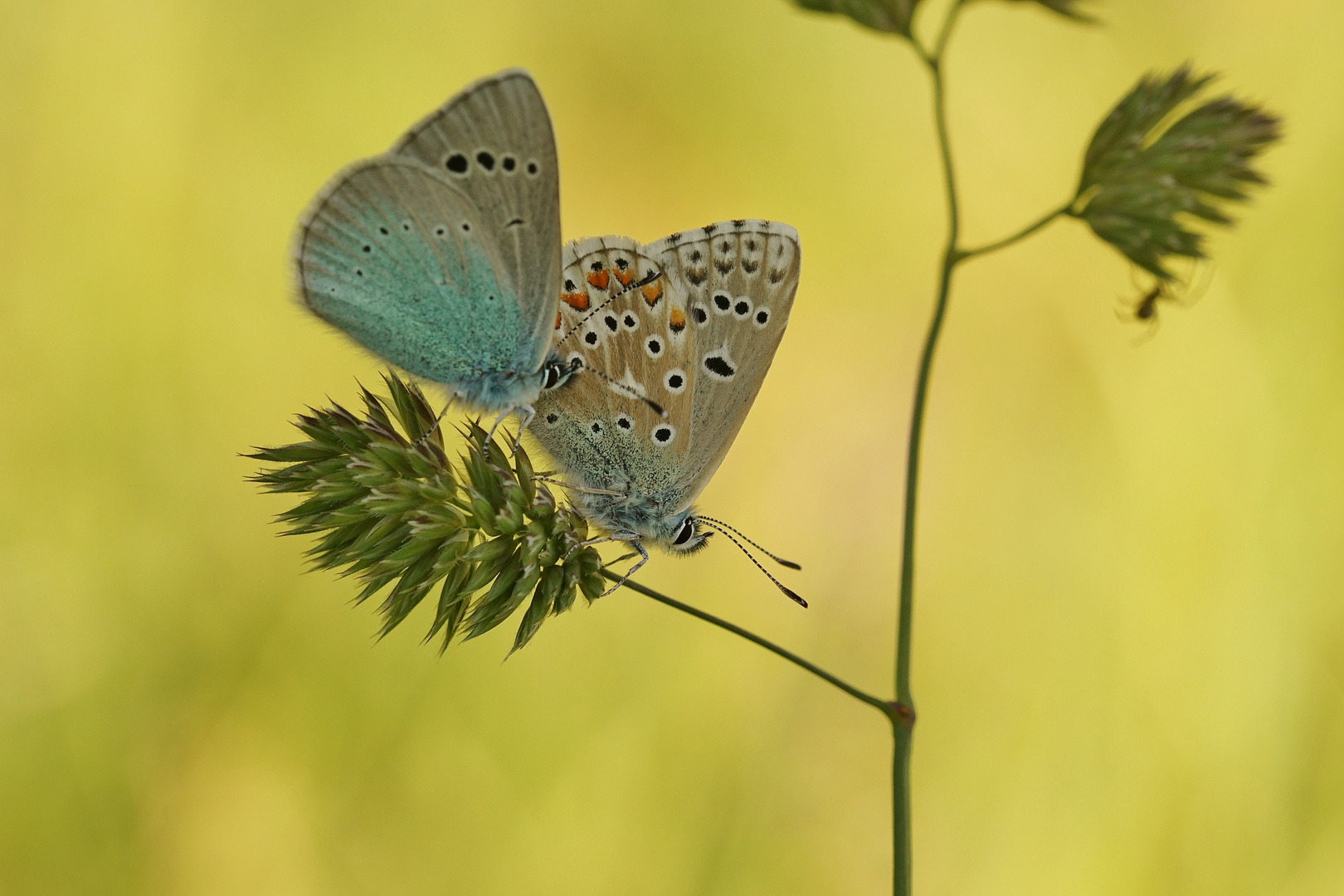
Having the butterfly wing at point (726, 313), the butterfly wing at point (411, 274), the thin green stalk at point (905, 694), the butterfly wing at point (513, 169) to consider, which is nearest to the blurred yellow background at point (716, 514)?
the butterfly wing at point (411, 274)

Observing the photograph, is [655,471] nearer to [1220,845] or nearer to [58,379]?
[1220,845]

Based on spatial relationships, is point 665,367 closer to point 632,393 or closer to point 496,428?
point 632,393

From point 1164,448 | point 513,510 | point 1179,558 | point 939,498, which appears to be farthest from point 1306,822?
point 513,510

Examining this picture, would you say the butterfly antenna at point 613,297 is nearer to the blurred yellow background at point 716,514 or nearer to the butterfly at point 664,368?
the butterfly at point 664,368

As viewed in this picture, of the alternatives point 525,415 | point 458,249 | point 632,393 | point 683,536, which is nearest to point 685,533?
point 683,536

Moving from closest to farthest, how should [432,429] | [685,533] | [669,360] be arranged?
[432,429]
[669,360]
[685,533]

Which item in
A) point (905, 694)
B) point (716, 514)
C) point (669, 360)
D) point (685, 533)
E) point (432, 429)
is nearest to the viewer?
point (905, 694)
